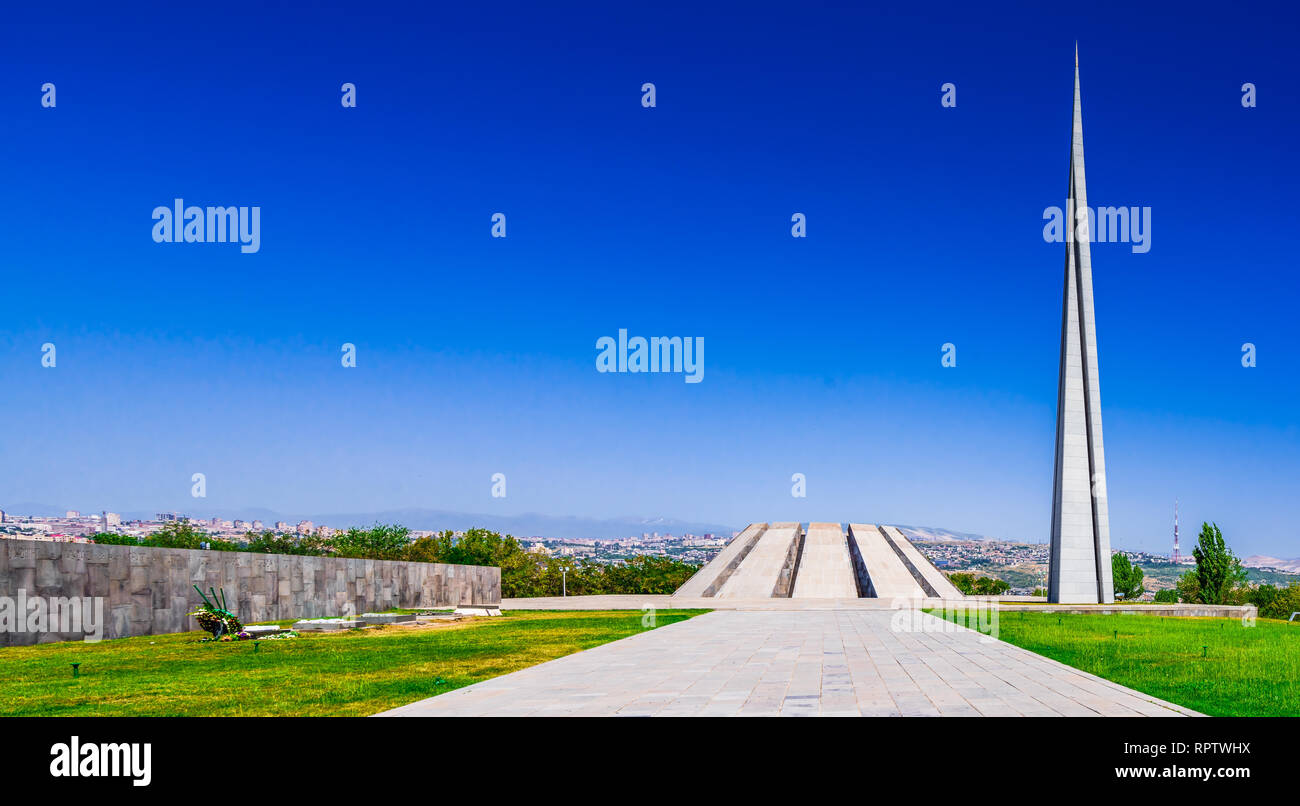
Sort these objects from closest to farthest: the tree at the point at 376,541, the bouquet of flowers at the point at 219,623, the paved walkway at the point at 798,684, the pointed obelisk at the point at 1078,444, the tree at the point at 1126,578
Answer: the paved walkway at the point at 798,684 < the bouquet of flowers at the point at 219,623 < the pointed obelisk at the point at 1078,444 < the tree at the point at 376,541 < the tree at the point at 1126,578

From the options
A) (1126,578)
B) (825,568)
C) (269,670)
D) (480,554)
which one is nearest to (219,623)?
(269,670)

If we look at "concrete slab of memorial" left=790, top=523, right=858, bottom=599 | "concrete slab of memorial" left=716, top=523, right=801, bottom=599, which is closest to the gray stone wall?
"concrete slab of memorial" left=716, top=523, right=801, bottom=599

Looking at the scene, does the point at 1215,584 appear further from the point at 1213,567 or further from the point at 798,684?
the point at 798,684

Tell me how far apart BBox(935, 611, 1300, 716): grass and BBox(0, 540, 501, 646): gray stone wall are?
16.3 m

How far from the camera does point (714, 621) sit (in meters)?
21.3

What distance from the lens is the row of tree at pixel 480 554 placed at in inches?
1922

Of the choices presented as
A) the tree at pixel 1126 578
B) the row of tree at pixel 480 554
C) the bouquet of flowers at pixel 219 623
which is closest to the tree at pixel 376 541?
the row of tree at pixel 480 554

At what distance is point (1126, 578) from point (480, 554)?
41434mm

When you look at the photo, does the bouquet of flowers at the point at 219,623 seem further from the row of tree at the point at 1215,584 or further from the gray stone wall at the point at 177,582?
the row of tree at the point at 1215,584

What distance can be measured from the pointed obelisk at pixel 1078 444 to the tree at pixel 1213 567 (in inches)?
→ 362

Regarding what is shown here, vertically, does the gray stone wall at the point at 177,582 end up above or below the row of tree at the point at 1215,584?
above

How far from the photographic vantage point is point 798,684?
9.48 m

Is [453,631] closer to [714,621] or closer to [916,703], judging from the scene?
[714,621]
